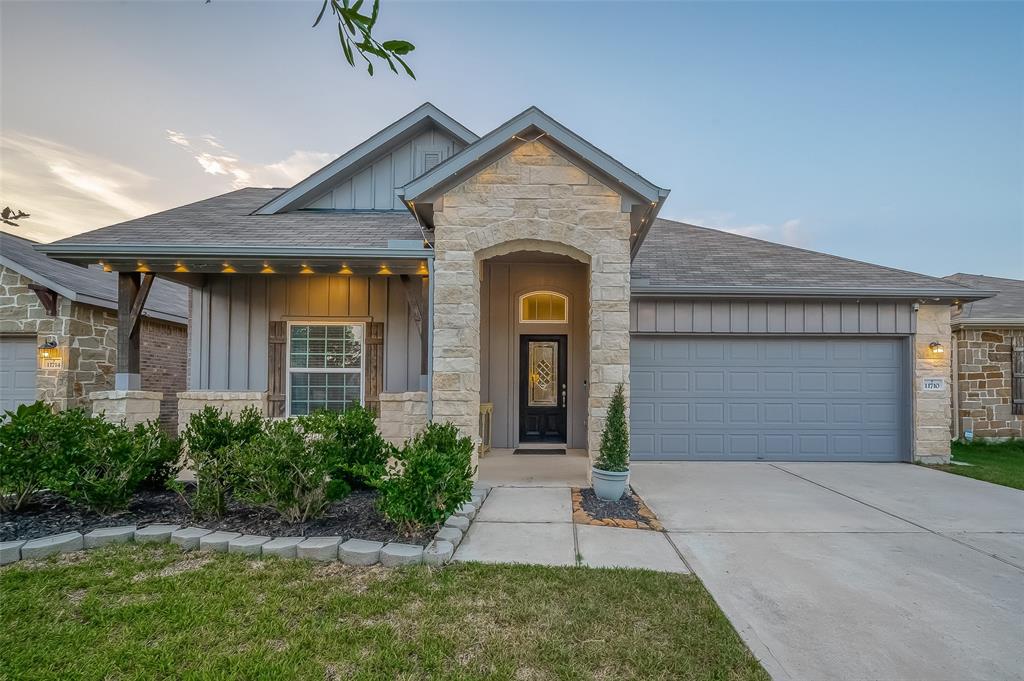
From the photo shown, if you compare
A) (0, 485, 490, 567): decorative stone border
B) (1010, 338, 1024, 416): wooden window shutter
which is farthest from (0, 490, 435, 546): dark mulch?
(1010, 338, 1024, 416): wooden window shutter

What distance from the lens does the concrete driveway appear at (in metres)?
2.52

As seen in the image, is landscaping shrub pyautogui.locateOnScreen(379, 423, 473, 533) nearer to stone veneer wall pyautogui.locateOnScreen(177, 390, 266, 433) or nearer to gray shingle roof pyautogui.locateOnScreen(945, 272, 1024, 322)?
stone veneer wall pyautogui.locateOnScreen(177, 390, 266, 433)

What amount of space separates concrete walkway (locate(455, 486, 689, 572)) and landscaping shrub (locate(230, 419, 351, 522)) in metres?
1.47

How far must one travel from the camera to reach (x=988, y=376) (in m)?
9.98

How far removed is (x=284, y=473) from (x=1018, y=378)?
14.3 metres

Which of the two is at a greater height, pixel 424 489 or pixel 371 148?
pixel 371 148

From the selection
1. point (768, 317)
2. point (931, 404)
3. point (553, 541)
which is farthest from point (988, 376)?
point (553, 541)

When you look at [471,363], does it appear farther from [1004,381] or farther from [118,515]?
[1004,381]

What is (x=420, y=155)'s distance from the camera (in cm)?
892

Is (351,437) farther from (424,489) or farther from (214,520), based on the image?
(424,489)

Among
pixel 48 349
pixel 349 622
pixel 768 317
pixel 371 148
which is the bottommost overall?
pixel 349 622

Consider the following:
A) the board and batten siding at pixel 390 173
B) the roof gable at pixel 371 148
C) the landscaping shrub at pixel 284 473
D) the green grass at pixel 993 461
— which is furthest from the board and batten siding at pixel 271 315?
the green grass at pixel 993 461

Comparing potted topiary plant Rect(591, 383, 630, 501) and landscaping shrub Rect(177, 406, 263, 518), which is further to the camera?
potted topiary plant Rect(591, 383, 630, 501)

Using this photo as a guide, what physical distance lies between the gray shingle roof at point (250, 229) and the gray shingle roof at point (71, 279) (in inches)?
77.1
